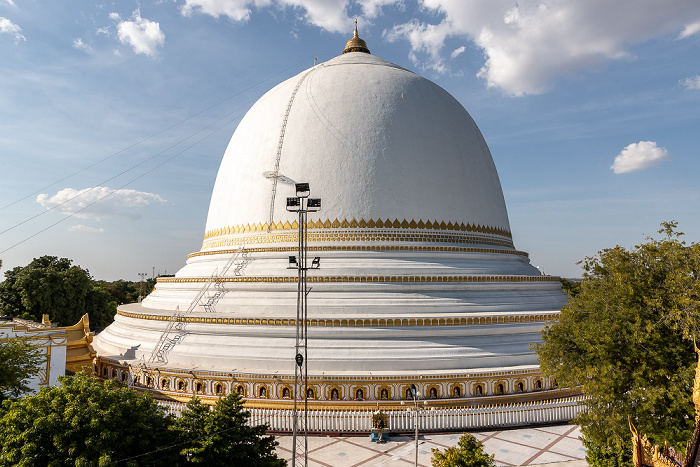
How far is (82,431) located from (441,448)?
26.5ft

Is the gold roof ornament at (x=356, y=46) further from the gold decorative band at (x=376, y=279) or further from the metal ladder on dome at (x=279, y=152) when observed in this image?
the gold decorative band at (x=376, y=279)

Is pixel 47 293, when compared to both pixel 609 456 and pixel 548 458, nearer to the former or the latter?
pixel 548 458

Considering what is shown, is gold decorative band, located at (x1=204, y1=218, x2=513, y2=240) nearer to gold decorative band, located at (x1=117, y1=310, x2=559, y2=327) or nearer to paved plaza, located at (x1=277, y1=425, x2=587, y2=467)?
gold decorative band, located at (x1=117, y1=310, x2=559, y2=327)

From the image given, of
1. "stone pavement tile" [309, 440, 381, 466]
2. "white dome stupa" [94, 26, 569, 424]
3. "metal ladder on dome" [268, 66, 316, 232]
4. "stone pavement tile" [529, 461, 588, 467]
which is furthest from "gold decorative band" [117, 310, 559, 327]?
"metal ladder on dome" [268, 66, 316, 232]

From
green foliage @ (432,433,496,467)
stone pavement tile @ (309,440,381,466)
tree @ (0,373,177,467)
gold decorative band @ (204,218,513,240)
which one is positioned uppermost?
gold decorative band @ (204,218,513,240)

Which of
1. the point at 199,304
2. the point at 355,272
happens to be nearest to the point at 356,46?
the point at 355,272

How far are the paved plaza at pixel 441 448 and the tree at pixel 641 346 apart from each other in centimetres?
132

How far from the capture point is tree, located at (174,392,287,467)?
26.7 feet

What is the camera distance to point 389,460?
35.1 ft

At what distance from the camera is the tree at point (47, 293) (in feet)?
100

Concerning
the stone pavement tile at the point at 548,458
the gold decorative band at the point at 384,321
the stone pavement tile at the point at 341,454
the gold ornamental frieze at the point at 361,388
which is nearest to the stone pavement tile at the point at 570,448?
the stone pavement tile at the point at 548,458

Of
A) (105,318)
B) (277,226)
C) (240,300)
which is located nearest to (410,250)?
(277,226)

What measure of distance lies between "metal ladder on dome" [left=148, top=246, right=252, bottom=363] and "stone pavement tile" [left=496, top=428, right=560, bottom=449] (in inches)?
408

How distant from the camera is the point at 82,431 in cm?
794
